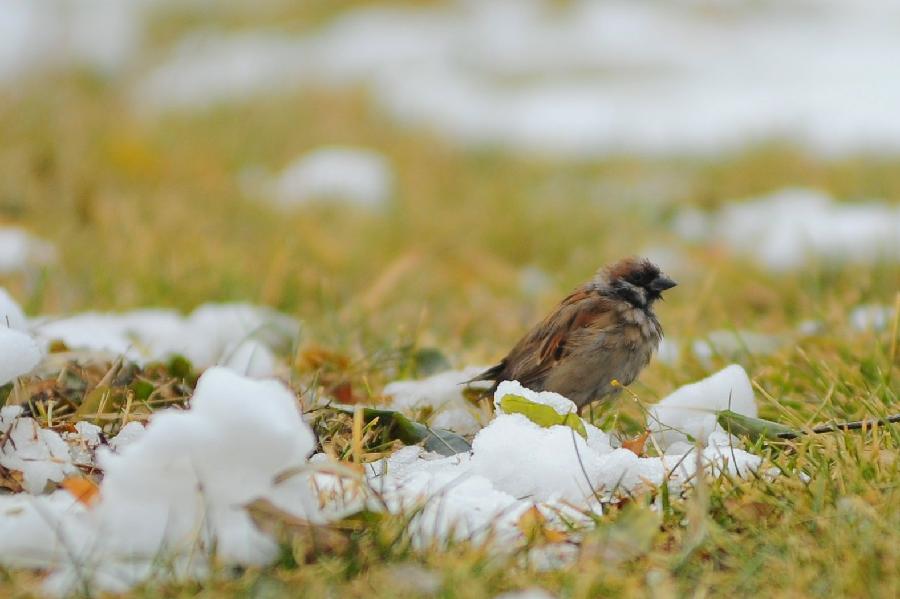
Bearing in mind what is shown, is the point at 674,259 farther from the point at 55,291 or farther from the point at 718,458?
the point at 718,458

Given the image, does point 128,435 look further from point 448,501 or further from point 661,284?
point 661,284

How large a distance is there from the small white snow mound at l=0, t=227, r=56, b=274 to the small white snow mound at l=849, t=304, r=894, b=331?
3.40 meters

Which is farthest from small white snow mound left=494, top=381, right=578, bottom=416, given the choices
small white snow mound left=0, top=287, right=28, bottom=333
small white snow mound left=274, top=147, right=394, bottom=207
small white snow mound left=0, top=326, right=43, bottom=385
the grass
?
small white snow mound left=274, top=147, right=394, bottom=207

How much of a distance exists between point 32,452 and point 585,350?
1719 millimetres

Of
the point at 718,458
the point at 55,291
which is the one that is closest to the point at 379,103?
the point at 55,291

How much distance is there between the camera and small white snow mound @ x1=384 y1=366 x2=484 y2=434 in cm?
350

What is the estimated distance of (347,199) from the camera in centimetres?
761

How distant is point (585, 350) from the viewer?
12.6ft

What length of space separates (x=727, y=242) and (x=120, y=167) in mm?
3524

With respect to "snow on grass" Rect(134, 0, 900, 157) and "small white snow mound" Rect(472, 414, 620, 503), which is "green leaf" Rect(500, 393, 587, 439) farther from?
"snow on grass" Rect(134, 0, 900, 157)

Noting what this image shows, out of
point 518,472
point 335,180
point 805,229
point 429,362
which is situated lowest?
point 335,180

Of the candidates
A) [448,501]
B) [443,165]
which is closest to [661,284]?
[448,501]

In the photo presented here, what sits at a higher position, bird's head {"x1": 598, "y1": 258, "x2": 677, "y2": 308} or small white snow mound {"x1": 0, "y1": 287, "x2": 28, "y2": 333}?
small white snow mound {"x1": 0, "y1": 287, "x2": 28, "y2": 333}

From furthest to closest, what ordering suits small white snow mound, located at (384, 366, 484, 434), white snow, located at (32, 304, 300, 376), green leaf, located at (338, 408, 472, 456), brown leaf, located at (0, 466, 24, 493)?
white snow, located at (32, 304, 300, 376) < small white snow mound, located at (384, 366, 484, 434) < green leaf, located at (338, 408, 472, 456) < brown leaf, located at (0, 466, 24, 493)
